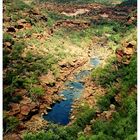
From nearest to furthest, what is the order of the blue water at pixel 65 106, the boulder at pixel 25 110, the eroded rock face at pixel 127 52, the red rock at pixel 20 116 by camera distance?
1. the red rock at pixel 20 116
2. the boulder at pixel 25 110
3. the blue water at pixel 65 106
4. the eroded rock face at pixel 127 52

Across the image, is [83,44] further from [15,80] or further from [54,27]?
[15,80]

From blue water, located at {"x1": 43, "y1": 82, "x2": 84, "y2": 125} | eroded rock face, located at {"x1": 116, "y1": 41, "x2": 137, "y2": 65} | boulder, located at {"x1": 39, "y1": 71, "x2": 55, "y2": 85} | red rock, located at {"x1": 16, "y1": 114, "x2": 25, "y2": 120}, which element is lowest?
blue water, located at {"x1": 43, "y1": 82, "x2": 84, "y2": 125}

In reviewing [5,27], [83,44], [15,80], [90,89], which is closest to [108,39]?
[83,44]

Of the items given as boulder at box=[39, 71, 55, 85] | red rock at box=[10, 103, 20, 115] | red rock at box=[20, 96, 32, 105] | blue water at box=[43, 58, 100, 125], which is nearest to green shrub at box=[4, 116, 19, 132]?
red rock at box=[10, 103, 20, 115]

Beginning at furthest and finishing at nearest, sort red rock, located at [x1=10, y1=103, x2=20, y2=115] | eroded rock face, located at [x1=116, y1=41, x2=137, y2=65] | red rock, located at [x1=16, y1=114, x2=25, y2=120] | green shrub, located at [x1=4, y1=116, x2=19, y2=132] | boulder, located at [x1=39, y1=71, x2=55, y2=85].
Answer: boulder, located at [x1=39, y1=71, x2=55, y2=85] → eroded rock face, located at [x1=116, y1=41, x2=137, y2=65] → red rock, located at [x1=10, y1=103, x2=20, y2=115] → red rock, located at [x1=16, y1=114, x2=25, y2=120] → green shrub, located at [x1=4, y1=116, x2=19, y2=132]

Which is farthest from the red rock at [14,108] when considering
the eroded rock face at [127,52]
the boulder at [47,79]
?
the eroded rock face at [127,52]

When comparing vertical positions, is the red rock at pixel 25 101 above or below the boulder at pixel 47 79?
below

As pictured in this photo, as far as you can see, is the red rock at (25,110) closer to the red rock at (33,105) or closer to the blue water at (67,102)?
the red rock at (33,105)

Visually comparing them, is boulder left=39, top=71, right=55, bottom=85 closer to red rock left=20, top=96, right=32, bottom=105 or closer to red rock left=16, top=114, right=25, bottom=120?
red rock left=20, top=96, right=32, bottom=105

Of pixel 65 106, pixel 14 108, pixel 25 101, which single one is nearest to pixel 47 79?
pixel 65 106
